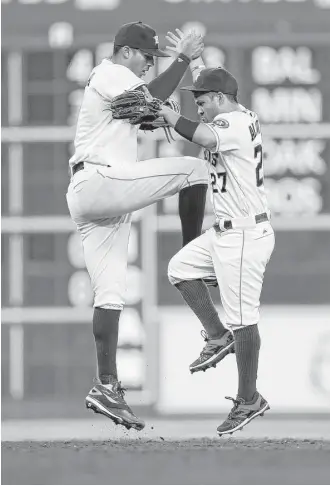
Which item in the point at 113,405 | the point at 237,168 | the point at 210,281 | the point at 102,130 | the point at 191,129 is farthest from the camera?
the point at 210,281

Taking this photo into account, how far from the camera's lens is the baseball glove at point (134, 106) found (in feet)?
21.1

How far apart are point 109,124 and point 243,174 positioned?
67 cm

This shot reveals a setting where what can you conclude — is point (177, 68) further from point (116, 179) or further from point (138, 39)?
point (116, 179)

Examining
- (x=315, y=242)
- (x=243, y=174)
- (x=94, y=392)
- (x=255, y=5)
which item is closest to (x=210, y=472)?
(x=94, y=392)

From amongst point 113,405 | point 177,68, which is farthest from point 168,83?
point 113,405

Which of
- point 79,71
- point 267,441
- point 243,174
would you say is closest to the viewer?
point 243,174

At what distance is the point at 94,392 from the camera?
6844 mm

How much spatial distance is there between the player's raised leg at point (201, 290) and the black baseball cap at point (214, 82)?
693 millimetres

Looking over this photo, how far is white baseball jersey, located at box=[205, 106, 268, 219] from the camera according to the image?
650 centimetres

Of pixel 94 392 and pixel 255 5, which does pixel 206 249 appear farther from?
pixel 255 5

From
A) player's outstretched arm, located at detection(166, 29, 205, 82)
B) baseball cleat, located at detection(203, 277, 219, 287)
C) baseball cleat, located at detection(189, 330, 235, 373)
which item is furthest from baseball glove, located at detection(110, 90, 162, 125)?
baseball cleat, located at detection(189, 330, 235, 373)

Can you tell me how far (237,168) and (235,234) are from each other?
12.1 inches

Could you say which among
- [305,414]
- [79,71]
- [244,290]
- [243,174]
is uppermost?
[79,71]

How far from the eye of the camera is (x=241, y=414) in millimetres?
6676
